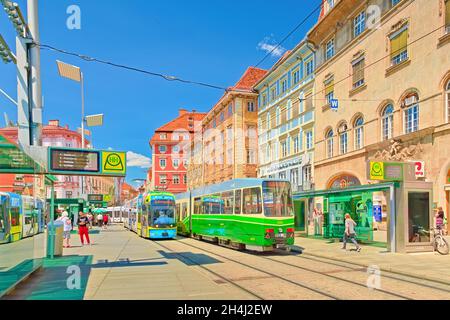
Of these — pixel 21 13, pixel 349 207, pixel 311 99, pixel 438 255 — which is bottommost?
pixel 438 255

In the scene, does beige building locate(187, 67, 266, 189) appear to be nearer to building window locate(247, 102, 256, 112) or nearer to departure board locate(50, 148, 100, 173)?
building window locate(247, 102, 256, 112)

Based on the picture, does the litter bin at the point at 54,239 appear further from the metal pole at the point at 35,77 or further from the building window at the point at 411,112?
the building window at the point at 411,112

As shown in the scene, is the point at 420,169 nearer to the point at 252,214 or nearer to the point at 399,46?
the point at 399,46

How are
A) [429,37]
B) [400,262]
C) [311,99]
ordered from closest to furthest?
[400,262], [429,37], [311,99]

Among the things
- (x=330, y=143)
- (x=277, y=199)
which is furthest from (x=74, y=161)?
(x=330, y=143)

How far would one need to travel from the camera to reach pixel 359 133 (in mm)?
29344

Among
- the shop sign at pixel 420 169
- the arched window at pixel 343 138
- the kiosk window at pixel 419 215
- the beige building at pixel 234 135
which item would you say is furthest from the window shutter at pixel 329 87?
the kiosk window at pixel 419 215

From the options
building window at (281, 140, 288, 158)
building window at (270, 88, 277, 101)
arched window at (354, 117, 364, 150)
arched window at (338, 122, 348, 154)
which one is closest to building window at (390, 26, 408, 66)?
arched window at (354, 117, 364, 150)

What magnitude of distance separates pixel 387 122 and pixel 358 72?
4.83 m

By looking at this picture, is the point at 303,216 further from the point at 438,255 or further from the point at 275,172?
the point at 275,172

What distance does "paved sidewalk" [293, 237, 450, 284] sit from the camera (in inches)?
444

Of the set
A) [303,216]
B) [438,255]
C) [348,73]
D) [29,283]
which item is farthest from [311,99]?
[29,283]

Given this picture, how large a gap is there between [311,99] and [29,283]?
29082 millimetres
